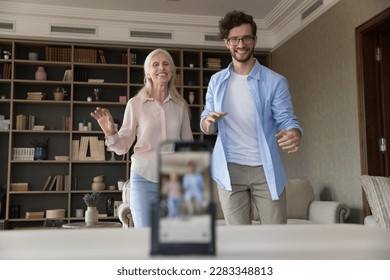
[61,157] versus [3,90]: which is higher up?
[3,90]

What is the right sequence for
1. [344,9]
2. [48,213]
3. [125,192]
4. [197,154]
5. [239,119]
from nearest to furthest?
[197,154] → [239,119] → [344,9] → [125,192] → [48,213]

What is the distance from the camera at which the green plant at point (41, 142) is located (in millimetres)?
5559

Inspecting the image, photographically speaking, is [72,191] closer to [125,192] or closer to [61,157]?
[61,157]

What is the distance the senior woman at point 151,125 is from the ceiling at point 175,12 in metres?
3.64

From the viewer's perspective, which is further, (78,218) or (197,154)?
(78,218)

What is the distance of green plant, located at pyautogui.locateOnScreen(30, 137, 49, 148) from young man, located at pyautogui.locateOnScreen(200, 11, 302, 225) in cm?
444

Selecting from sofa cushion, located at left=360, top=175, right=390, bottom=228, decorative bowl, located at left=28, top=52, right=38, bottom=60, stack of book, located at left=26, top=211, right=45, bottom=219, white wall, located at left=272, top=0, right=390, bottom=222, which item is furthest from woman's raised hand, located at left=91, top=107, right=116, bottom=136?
decorative bowl, located at left=28, top=52, right=38, bottom=60

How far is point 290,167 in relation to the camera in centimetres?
552

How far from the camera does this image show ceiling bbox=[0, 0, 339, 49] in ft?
16.9

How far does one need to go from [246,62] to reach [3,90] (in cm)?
486

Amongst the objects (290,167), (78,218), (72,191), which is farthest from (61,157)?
(290,167)

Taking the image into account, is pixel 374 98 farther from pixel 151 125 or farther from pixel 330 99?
pixel 151 125

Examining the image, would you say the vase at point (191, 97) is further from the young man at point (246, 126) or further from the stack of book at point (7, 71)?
the young man at point (246, 126)

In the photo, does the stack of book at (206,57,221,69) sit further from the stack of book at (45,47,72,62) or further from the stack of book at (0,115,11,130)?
the stack of book at (0,115,11,130)
